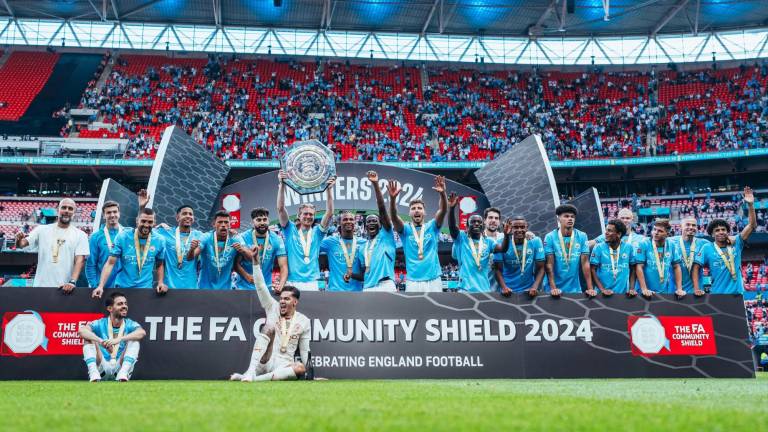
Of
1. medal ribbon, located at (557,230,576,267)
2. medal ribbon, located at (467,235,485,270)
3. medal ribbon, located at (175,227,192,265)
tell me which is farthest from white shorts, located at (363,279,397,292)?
medal ribbon, located at (175,227,192,265)

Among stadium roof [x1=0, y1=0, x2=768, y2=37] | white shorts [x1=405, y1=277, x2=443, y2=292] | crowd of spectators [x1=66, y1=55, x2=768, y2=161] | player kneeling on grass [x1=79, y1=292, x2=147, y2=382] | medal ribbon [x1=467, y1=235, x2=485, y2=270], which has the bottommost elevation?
player kneeling on grass [x1=79, y1=292, x2=147, y2=382]

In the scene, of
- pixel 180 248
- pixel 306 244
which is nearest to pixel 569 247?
pixel 306 244

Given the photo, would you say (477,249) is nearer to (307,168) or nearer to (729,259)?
(307,168)

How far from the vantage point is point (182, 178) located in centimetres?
1747

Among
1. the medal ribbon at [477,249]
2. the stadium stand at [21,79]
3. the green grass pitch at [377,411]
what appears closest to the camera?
the green grass pitch at [377,411]

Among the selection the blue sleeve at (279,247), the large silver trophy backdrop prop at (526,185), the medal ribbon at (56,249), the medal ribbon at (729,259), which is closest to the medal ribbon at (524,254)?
the medal ribbon at (729,259)

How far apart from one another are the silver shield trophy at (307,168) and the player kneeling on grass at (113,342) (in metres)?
4.22

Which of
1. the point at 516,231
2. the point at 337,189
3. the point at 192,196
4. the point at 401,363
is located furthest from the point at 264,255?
the point at 337,189

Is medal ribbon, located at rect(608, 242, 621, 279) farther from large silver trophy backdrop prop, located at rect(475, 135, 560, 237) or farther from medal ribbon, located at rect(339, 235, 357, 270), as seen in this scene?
large silver trophy backdrop prop, located at rect(475, 135, 560, 237)

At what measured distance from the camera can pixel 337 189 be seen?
2023cm

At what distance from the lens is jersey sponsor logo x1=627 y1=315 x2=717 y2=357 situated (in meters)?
9.23

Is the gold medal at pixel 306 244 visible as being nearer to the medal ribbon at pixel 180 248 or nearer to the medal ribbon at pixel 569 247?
the medal ribbon at pixel 180 248

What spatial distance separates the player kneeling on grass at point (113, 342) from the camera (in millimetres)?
7875

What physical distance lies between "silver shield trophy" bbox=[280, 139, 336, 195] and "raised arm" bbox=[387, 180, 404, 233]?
2592 mm
